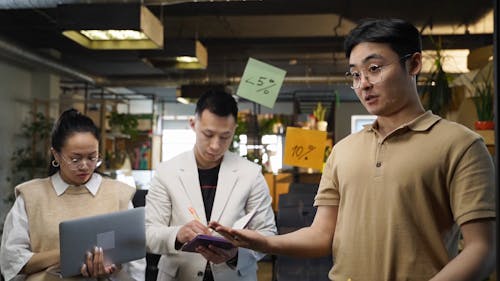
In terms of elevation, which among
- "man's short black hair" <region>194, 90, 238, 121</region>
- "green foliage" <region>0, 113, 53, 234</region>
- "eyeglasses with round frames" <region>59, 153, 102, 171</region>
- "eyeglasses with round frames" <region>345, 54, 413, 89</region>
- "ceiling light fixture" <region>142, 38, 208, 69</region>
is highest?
"ceiling light fixture" <region>142, 38, 208, 69</region>

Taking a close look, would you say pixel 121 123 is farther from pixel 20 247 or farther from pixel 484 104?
pixel 20 247

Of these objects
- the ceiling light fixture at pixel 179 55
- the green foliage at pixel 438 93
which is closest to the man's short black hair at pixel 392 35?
the green foliage at pixel 438 93

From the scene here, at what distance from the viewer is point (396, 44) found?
1.26 meters

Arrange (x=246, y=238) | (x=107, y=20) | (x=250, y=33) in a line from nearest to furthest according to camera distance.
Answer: (x=246, y=238) → (x=107, y=20) → (x=250, y=33)

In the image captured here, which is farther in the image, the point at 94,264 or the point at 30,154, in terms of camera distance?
the point at 30,154

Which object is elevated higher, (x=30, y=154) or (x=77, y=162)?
(x=77, y=162)

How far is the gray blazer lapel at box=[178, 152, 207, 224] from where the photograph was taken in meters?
1.99

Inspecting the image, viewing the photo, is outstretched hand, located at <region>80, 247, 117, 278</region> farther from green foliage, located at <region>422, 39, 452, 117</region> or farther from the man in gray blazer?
green foliage, located at <region>422, 39, 452, 117</region>

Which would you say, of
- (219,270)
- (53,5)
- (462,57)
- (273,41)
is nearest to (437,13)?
(462,57)

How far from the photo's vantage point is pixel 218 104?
80.7 inches

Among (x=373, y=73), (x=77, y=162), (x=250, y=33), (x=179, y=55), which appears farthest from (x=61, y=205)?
(x=250, y=33)

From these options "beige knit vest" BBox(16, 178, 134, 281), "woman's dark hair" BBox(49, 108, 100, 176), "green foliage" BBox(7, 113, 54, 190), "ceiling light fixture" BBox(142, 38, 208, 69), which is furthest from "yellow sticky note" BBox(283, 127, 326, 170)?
"green foliage" BBox(7, 113, 54, 190)

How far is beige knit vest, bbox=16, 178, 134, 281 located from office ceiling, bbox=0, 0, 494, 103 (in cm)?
260

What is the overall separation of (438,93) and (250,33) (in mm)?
4501
